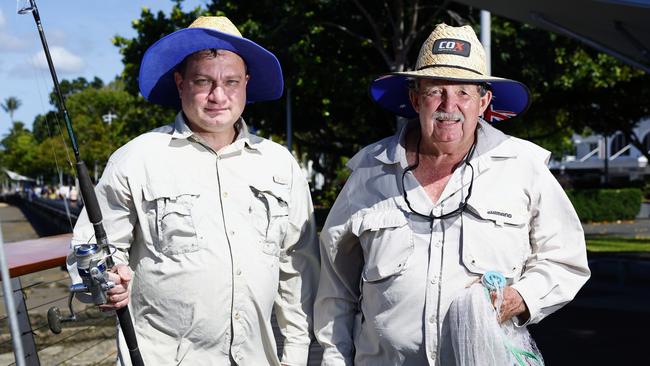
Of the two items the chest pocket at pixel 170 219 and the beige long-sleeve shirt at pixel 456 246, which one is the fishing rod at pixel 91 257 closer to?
the chest pocket at pixel 170 219

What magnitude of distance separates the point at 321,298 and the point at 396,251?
483 millimetres

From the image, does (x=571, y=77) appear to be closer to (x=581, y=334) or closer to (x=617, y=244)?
(x=617, y=244)

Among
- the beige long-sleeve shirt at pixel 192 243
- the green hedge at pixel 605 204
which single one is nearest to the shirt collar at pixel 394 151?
the beige long-sleeve shirt at pixel 192 243

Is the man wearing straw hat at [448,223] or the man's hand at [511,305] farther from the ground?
the man wearing straw hat at [448,223]

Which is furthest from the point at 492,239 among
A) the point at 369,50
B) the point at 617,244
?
the point at 369,50

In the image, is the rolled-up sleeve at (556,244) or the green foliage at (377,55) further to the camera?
the green foliage at (377,55)

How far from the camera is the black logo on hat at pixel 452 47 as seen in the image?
10.7 ft

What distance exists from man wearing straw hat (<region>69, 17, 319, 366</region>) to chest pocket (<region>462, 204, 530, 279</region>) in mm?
812

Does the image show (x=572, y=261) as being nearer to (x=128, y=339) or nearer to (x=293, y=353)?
(x=293, y=353)

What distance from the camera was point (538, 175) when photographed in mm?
3164

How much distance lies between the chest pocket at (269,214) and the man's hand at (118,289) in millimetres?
598

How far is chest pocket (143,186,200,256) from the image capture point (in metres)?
3.15

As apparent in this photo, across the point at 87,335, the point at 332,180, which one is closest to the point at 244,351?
the point at 87,335

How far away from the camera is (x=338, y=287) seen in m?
3.44
